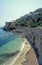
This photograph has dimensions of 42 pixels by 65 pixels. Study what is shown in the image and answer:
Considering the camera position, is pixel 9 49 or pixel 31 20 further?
pixel 31 20

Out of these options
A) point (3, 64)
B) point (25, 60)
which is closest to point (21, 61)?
point (25, 60)

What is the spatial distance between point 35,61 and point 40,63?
1855mm

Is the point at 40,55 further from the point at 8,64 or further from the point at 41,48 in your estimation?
the point at 8,64

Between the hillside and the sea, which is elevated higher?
the hillside

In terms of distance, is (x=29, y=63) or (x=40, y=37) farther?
(x=40, y=37)

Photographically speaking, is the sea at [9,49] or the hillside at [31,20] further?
the hillside at [31,20]

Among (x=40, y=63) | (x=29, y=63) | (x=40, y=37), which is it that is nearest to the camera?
(x=40, y=63)

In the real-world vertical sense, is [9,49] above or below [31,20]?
below

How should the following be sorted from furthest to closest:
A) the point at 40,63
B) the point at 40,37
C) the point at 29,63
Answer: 1. the point at 40,37
2. the point at 29,63
3. the point at 40,63

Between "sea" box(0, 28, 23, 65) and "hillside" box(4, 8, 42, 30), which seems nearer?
"sea" box(0, 28, 23, 65)

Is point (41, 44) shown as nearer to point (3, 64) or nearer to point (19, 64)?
point (19, 64)

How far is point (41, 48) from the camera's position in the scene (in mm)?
23672

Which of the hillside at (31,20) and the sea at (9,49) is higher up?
the hillside at (31,20)

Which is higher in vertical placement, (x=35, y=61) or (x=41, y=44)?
(x=41, y=44)
